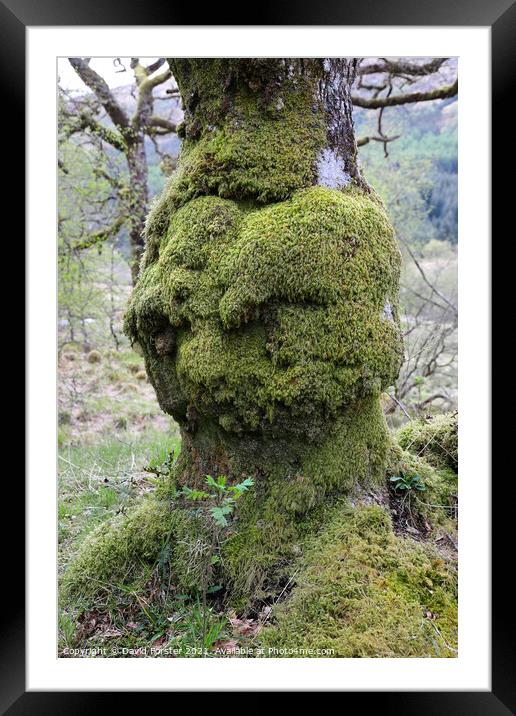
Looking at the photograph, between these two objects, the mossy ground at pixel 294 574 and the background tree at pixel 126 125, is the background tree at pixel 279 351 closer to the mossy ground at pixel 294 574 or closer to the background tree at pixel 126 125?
the mossy ground at pixel 294 574

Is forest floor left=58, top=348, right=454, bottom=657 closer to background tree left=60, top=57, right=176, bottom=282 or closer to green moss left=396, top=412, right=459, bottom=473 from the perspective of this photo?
green moss left=396, top=412, right=459, bottom=473

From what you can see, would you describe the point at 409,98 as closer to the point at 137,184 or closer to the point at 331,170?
the point at 137,184

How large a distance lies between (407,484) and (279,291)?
1.29 metres

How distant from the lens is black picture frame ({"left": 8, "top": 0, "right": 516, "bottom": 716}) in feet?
6.93

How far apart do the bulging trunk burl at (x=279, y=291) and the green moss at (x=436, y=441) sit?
69 centimetres

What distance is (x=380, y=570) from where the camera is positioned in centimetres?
233

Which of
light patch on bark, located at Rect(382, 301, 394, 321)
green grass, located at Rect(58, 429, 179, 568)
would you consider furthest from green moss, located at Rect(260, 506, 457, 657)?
green grass, located at Rect(58, 429, 179, 568)

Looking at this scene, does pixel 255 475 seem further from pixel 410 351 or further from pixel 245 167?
pixel 410 351

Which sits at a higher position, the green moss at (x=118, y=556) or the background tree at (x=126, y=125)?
the background tree at (x=126, y=125)
